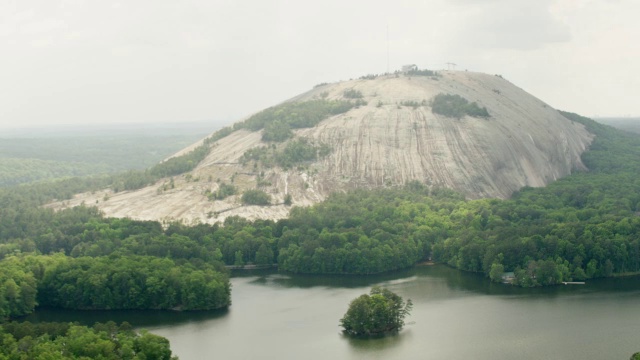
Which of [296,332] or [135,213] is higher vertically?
[135,213]

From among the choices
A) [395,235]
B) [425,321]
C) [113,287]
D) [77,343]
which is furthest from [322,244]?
[77,343]

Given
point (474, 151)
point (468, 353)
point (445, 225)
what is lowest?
point (468, 353)

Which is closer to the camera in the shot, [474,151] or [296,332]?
[296,332]

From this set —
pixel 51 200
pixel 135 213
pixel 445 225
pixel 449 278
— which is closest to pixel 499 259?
pixel 449 278

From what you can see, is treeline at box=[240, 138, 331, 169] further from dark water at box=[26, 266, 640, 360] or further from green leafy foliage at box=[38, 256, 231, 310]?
green leafy foliage at box=[38, 256, 231, 310]

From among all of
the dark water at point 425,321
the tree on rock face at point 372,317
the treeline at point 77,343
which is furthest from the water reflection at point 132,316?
the tree on rock face at point 372,317

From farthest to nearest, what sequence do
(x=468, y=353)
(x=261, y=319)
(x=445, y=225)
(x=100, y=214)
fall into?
(x=100, y=214) < (x=445, y=225) < (x=261, y=319) < (x=468, y=353)

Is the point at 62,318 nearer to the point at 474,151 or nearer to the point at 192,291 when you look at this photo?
the point at 192,291
